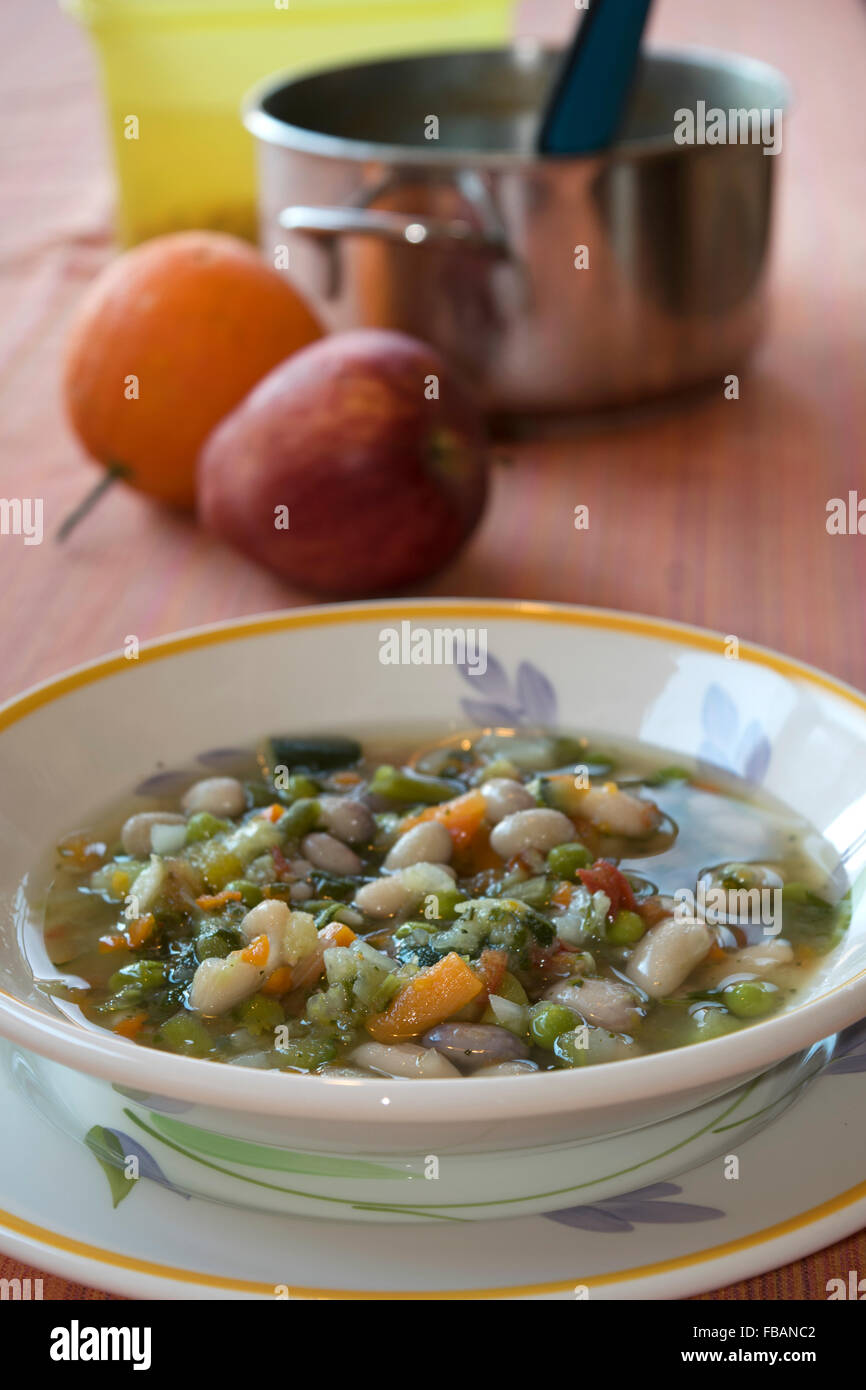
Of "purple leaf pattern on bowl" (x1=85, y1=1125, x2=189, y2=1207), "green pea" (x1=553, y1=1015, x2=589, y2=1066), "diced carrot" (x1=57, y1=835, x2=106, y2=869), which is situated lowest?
"purple leaf pattern on bowl" (x1=85, y1=1125, x2=189, y2=1207)

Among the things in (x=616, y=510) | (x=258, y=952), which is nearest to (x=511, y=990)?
(x=258, y=952)

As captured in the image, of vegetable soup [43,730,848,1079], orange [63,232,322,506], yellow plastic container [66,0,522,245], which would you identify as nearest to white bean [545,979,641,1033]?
vegetable soup [43,730,848,1079]

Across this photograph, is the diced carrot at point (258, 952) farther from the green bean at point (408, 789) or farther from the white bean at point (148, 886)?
the green bean at point (408, 789)

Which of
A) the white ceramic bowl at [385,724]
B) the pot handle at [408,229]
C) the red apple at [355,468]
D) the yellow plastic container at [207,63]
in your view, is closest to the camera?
the white ceramic bowl at [385,724]

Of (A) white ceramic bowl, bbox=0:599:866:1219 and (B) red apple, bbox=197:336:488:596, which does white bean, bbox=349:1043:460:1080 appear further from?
(B) red apple, bbox=197:336:488:596

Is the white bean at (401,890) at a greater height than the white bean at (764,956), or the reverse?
the white bean at (401,890)

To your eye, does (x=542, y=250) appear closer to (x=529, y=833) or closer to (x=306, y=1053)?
(x=529, y=833)

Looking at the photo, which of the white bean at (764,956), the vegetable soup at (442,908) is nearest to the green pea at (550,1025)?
the vegetable soup at (442,908)
